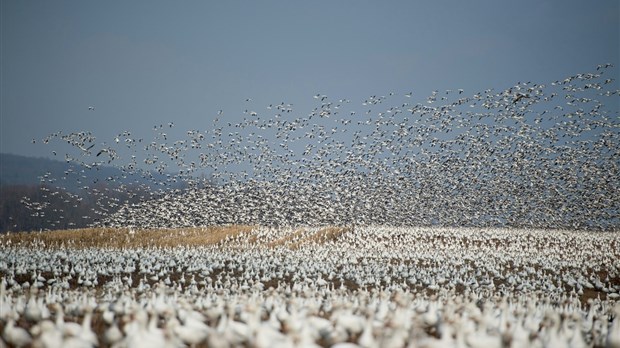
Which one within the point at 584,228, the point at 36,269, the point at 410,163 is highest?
the point at 410,163

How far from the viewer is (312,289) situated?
20234 millimetres

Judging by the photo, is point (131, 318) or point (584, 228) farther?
point (584, 228)

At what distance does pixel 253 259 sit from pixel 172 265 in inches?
204

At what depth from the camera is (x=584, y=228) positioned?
6334 cm

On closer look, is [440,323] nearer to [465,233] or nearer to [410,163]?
[465,233]

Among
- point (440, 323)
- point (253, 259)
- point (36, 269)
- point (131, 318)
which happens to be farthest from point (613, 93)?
point (36, 269)

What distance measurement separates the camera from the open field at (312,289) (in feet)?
33.7

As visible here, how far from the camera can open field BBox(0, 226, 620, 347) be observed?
10273 millimetres

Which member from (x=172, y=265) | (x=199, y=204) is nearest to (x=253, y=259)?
(x=172, y=265)

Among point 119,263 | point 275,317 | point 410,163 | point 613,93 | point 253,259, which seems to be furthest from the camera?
point 410,163

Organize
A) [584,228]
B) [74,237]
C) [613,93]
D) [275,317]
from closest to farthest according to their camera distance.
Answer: [275,317]
[613,93]
[74,237]
[584,228]

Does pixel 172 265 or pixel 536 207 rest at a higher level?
pixel 536 207

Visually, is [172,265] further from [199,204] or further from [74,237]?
[199,204]

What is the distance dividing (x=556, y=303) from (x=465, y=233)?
32153mm
